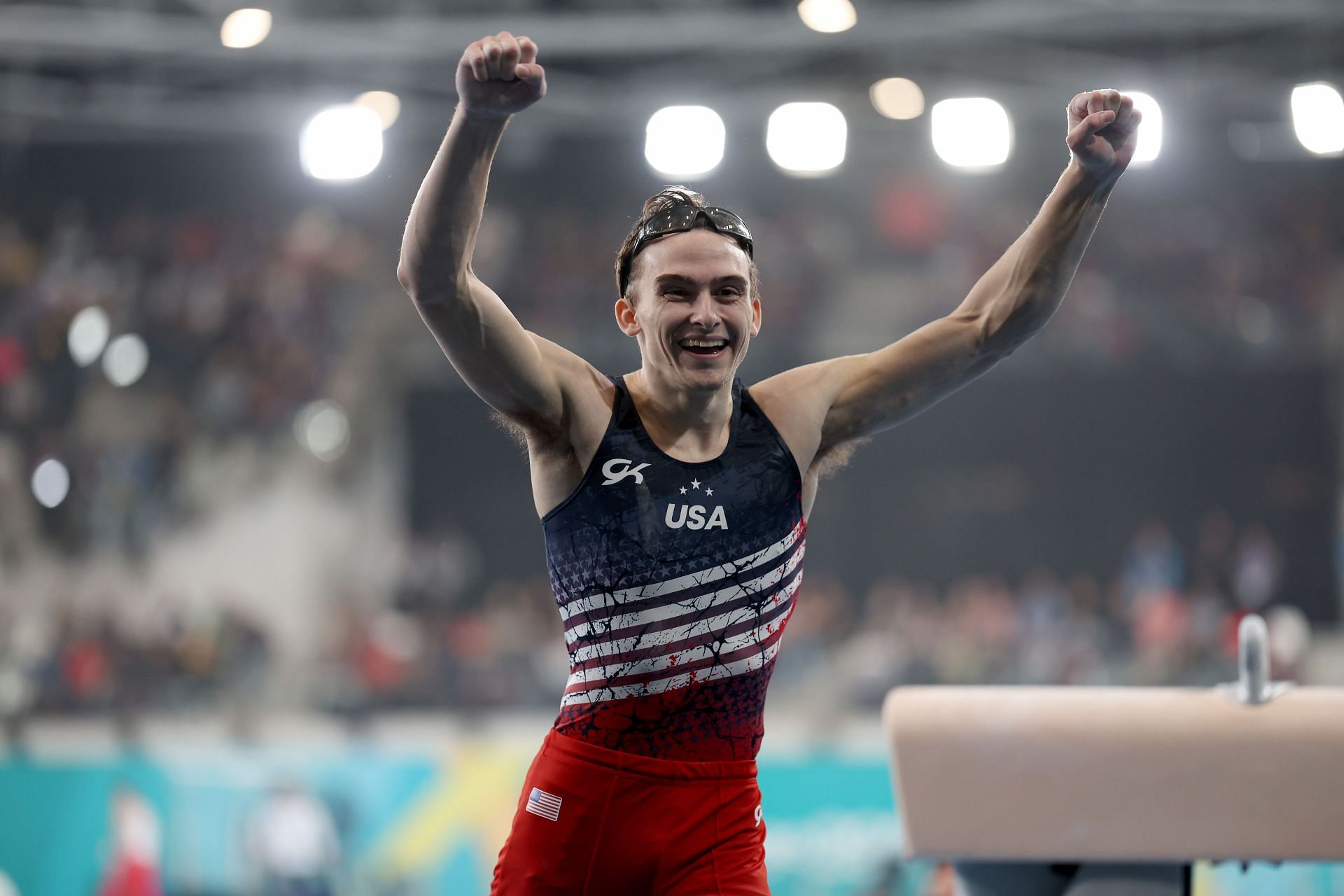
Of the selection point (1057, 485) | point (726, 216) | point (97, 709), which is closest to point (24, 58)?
point (97, 709)

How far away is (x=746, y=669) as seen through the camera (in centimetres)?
250

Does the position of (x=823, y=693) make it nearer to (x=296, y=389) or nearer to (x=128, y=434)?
(x=296, y=389)

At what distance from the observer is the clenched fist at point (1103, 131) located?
253 cm

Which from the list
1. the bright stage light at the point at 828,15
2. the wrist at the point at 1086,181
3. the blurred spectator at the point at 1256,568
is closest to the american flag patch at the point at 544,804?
the wrist at the point at 1086,181

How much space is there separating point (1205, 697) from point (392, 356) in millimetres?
9482

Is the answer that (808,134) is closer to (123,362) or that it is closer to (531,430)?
(123,362)

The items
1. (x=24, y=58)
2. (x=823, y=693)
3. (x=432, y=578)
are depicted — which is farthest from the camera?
(x=24, y=58)

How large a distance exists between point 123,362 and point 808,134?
6164 millimetres

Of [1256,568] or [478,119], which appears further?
[1256,568]

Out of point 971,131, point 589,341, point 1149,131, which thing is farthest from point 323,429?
point 1149,131

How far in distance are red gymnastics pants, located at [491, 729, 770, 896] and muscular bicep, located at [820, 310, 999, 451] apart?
2.48 ft

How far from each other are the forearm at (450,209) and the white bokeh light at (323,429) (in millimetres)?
9343

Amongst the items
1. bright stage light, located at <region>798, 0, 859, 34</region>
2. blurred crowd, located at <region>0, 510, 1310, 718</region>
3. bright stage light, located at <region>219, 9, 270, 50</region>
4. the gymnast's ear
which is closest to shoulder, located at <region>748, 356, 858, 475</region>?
the gymnast's ear

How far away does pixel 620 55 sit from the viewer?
11938 mm
